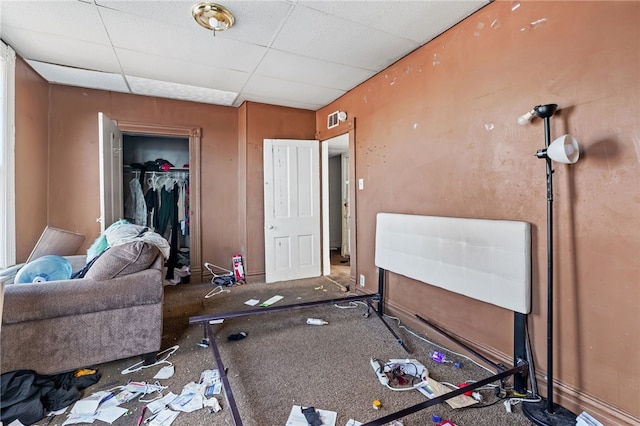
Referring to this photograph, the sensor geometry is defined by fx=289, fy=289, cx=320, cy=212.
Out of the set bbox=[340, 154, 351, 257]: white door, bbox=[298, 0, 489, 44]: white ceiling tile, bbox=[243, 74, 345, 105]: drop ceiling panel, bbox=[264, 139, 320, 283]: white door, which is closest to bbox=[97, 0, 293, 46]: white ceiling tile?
bbox=[298, 0, 489, 44]: white ceiling tile

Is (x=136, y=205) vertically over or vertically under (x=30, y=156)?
under

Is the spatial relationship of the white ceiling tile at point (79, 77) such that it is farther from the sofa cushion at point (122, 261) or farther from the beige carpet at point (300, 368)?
the beige carpet at point (300, 368)

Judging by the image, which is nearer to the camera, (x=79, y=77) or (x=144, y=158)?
(x=79, y=77)

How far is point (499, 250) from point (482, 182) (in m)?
0.51

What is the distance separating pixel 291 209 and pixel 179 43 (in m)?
2.35

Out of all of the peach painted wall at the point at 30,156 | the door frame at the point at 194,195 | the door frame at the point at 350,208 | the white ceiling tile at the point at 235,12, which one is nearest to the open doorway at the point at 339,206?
the door frame at the point at 350,208

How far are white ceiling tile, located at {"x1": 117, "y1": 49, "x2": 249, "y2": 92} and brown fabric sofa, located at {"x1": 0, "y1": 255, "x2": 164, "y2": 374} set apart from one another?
2.00 metres

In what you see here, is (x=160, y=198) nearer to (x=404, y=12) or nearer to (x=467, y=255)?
(x=404, y=12)

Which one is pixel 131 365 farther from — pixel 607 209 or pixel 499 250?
pixel 607 209

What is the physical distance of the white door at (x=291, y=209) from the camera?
4.09 metres

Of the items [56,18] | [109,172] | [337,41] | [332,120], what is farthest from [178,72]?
[332,120]

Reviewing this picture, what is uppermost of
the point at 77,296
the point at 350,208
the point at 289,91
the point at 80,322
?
the point at 289,91

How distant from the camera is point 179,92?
3.69 meters

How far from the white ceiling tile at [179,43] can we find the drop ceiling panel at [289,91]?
0.42 metres
